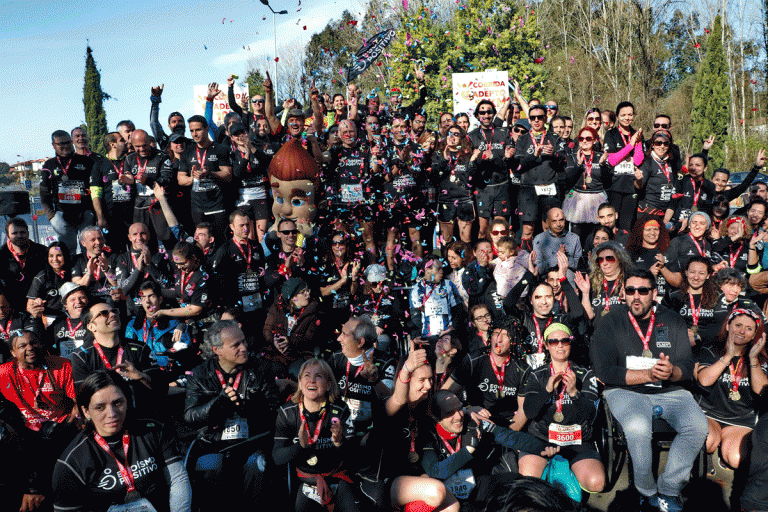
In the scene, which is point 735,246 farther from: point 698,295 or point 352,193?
point 352,193

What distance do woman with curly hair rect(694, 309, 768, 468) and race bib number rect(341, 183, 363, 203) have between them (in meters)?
4.30

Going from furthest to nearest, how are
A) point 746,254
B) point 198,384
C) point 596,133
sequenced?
point 596,133 < point 746,254 < point 198,384

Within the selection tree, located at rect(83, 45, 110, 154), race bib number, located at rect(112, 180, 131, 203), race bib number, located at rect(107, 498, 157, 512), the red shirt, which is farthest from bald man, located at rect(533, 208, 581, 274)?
tree, located at rect(83, 45, 110, 154)

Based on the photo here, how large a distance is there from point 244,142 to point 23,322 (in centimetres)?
333

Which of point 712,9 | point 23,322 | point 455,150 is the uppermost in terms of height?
point 712,9

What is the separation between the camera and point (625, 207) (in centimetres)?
834

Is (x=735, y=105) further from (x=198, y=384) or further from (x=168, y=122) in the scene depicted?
(x=198, y=384)

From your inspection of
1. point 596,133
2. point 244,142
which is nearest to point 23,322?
point 244,142

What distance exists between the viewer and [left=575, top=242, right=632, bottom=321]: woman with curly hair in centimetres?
623

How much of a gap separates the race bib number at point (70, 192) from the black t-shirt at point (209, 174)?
1.40 metres

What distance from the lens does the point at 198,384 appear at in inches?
186

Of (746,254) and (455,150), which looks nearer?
(746,254)

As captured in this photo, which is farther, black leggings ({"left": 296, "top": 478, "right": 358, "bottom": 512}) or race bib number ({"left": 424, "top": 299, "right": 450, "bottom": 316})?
race bib number ({"left": 424, "top": 299, "right": 450, "bottom": 316})

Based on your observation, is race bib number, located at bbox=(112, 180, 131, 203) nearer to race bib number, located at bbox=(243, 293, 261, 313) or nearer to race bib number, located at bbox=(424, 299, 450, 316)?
race bib number, located at bbox=(243, 293, 261, 313)
